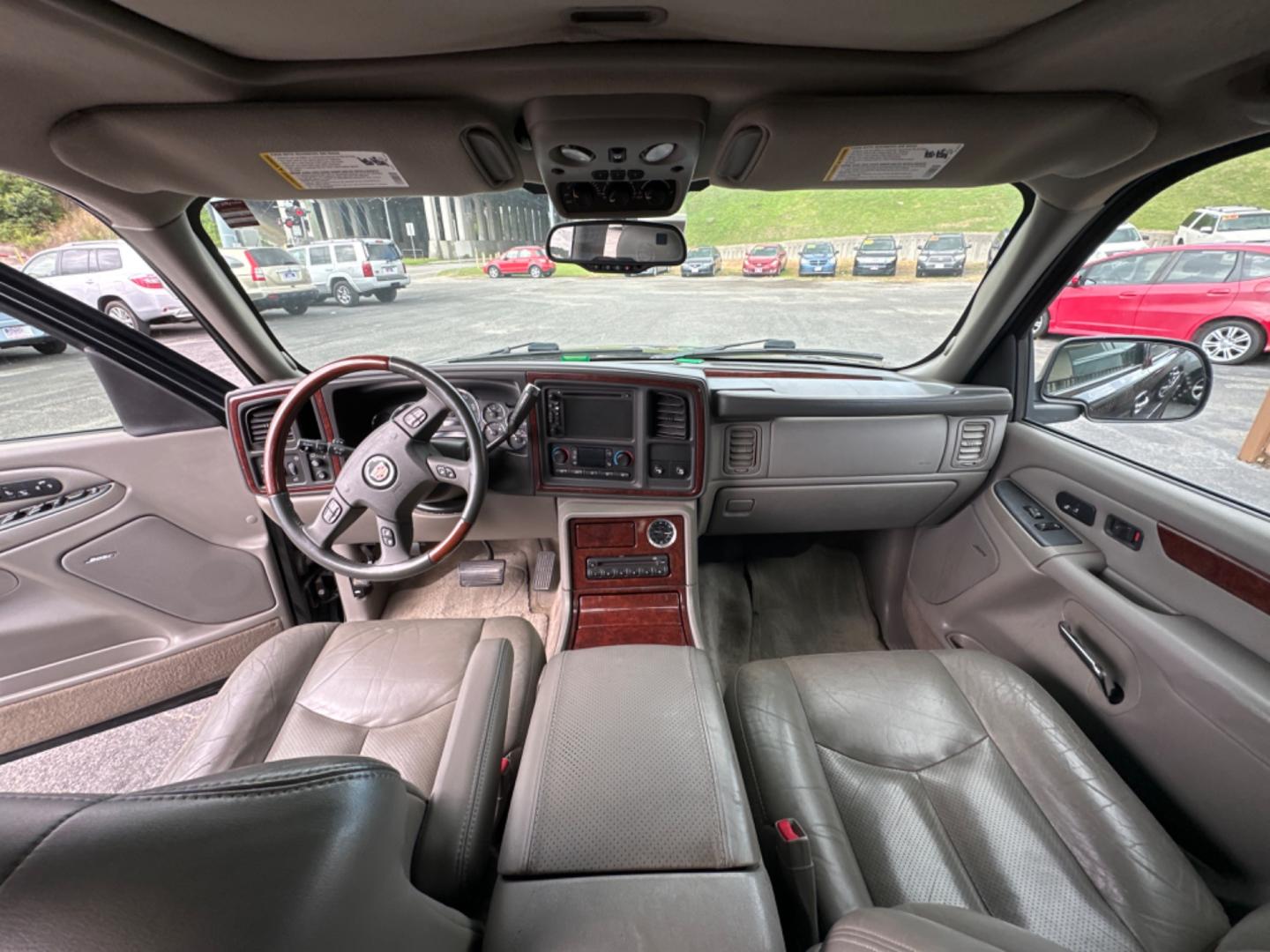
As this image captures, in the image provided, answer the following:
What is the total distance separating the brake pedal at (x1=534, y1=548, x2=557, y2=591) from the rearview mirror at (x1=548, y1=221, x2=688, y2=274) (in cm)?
126

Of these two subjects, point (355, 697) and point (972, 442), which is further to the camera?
point (972, 442)

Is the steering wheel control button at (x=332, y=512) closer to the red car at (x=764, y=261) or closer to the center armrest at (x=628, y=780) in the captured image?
the center armrest at (x=628, y=780)

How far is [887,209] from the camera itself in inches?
70.7

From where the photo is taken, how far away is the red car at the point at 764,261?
214 centimetres

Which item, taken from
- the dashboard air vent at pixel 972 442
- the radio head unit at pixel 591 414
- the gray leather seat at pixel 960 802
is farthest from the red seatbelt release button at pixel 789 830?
the dashboard air vent at pixel 972 442

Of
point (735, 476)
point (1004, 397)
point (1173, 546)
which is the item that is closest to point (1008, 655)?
point (1173, 546)

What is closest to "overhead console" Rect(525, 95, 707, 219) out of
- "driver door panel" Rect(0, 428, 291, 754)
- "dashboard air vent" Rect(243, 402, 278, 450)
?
"dashboard air vent" Rect(243, 402, 278, 450)

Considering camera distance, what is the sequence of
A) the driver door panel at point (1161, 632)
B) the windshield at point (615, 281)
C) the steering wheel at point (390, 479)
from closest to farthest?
1. the driver door panel at point (1161, 632)
2. the steering wheel at point (390, 479)
3. the windshield at point (615, 281)

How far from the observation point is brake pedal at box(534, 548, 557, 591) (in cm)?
240

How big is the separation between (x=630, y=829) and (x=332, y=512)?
1.29 meters

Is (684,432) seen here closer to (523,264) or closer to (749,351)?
(749,351)

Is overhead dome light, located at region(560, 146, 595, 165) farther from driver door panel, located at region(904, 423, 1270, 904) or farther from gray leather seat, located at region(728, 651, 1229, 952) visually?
driver door panel, located at region(904, 423, 1270, 904)

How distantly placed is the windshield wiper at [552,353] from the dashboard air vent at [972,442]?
123cm

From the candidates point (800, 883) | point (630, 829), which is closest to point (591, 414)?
point (630, 829)
